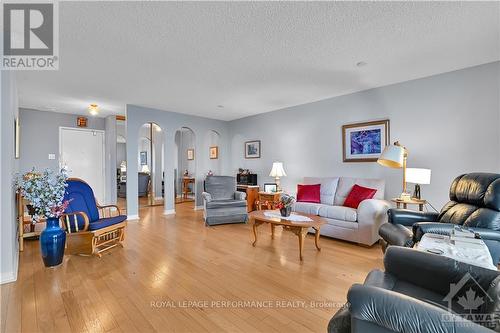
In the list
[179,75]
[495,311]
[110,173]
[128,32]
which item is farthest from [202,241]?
[110,173]

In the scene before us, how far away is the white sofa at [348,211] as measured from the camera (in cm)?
350

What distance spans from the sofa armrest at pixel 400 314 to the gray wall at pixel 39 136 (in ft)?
24.1

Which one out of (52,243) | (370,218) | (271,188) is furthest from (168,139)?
(370,218)

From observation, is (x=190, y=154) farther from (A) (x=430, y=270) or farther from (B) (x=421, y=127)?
(A) (x=430, y=270)

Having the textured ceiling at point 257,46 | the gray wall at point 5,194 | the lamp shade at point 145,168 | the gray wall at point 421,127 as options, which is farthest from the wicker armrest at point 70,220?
the lamp shade at point 145,168

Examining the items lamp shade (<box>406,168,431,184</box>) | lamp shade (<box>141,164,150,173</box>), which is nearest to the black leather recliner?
lamp shade (<box>406,168,431,184</box>)

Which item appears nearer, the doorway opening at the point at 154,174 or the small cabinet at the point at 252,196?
the small cabinet at the point at 252,196

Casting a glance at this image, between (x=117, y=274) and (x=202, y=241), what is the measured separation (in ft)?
4.47

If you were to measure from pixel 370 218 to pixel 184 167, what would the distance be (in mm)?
6876

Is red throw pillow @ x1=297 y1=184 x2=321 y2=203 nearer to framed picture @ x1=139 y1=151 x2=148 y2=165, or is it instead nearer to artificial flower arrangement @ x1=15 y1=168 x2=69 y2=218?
artificial flower arrangement @ x1=15 y1=168 x2=69 y2=218

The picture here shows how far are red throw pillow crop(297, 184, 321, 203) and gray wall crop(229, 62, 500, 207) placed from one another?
23.5 inches

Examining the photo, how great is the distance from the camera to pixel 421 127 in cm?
376

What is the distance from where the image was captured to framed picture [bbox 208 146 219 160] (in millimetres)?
7295

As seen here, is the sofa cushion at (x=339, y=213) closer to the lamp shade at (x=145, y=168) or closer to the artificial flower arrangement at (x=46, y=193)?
the artificial flower arrangement at (x=46, y=193)
